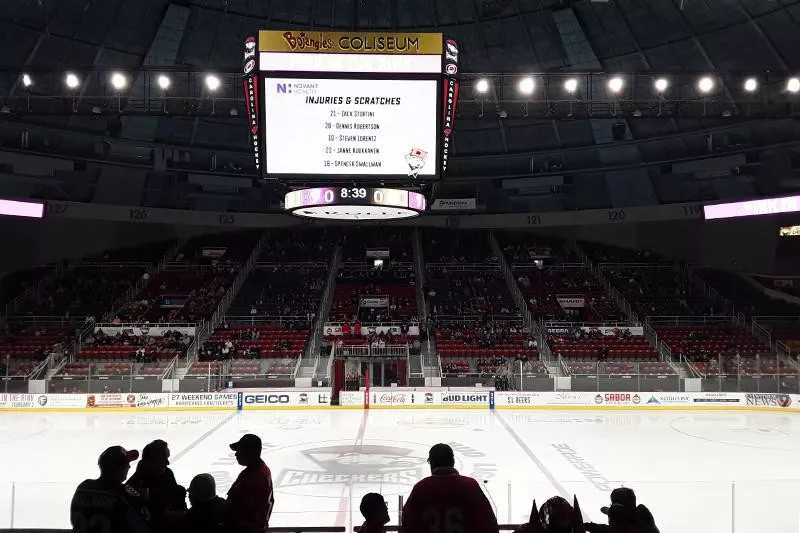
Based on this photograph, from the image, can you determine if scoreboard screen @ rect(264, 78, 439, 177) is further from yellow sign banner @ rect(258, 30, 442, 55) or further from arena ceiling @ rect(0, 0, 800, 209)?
arena ceiling @ rect(0, 0, 800, 209)

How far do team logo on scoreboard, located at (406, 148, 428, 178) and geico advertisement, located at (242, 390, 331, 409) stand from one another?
1037 cm

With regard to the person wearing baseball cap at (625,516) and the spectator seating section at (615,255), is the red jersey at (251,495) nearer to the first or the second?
the person wearing baseball cap at (625,516)

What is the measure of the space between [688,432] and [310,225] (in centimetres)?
2731

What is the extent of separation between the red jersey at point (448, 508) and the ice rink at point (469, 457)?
3.58 metres

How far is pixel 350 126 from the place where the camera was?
15.9 m

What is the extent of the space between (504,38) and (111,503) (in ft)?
91.9

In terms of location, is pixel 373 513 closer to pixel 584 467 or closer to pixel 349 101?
pixel 584 467

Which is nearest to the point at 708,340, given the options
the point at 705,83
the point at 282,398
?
the point at 705,83

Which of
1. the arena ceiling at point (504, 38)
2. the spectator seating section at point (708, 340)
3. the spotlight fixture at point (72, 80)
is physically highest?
the arena ceiling at point (504, 38)

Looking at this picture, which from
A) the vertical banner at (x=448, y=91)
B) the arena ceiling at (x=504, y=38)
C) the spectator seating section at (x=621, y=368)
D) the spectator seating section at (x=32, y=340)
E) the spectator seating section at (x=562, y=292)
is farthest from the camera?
the spectator seating section at (x=562, y=292)

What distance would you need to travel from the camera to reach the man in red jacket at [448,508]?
390cm

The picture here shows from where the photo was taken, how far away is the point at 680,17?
2464 centimetres

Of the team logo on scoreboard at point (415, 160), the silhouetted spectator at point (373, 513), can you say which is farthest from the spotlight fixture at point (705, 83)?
the silhouetted spectator at point (373, 513)

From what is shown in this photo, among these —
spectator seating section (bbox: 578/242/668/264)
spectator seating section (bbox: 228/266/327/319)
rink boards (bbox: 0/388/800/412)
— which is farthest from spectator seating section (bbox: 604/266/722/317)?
spectator seating section (bbox: 228/266/327/319)
